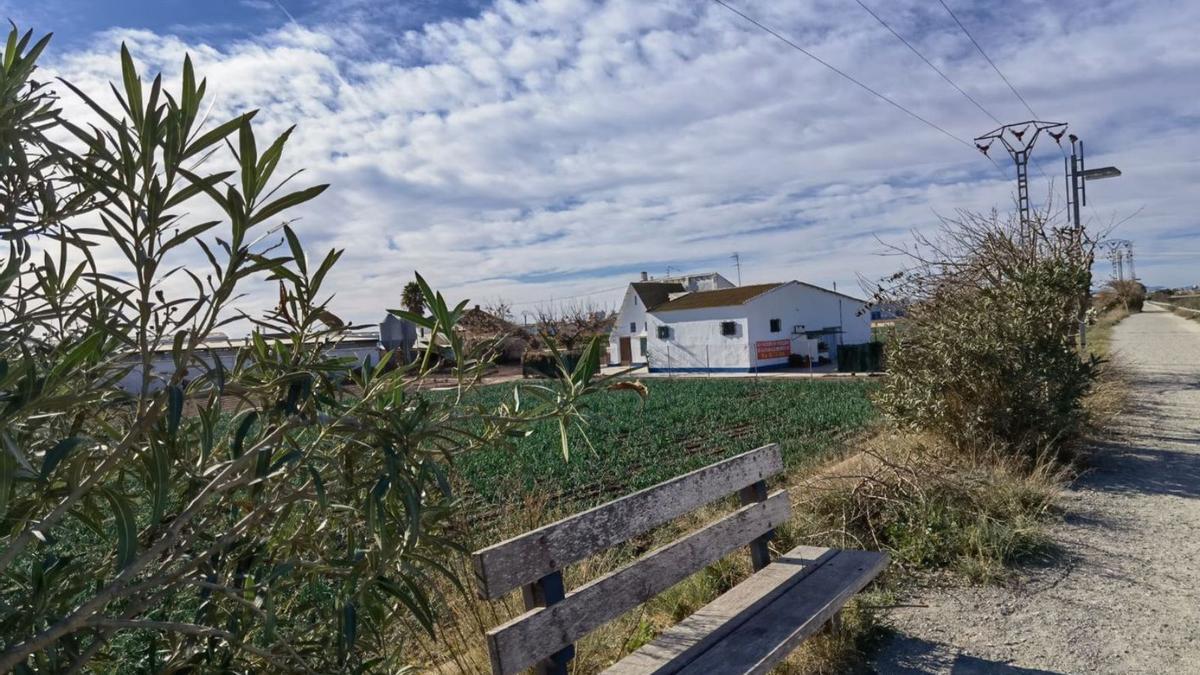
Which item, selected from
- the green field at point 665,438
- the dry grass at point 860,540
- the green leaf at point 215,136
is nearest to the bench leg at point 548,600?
the dry grass at point 860,540

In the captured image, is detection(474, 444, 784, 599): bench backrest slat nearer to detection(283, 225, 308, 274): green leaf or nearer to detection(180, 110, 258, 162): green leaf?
detection(283, 225, 308, 274): green leaf

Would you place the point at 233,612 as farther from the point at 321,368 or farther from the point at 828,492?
the point at 828,492

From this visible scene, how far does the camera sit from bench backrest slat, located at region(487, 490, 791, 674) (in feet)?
8.58

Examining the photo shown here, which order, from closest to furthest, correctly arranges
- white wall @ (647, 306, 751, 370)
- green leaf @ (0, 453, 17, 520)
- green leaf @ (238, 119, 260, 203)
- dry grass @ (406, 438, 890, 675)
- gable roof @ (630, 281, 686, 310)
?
green leaf @ (0, 453, 17, 520) < green leaf @ (238, 119, 260, 203) < dry grass @ (406, 438, 890, 675) < white wall @ (647, 306, 751, 370) < gable roof @ (630, 281, 686, 310)

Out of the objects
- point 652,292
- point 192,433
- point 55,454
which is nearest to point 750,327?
point 652,292

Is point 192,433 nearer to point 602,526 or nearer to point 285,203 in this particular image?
point 285,203

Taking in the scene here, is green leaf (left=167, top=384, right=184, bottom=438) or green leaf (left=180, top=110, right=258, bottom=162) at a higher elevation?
green leaf (left=180, top=110, right=258, bottom=162)

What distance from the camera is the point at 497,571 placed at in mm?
2625

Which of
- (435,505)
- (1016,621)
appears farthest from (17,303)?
(1016,621)

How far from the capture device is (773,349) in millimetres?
36406

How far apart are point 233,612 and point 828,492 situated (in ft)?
13.9

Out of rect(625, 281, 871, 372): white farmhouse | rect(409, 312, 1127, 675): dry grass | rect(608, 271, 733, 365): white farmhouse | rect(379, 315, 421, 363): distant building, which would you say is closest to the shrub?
rect(409, 312, 1127, 675): dry grass

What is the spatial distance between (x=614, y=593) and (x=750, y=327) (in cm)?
3295

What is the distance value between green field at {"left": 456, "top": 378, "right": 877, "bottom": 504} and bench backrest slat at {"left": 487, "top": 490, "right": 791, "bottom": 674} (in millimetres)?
1837
